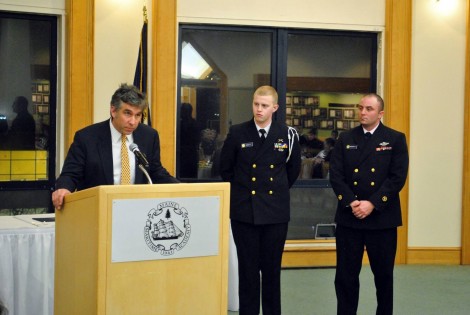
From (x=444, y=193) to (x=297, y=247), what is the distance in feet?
5.34

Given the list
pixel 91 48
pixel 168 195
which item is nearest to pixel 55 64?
pixel 91 48

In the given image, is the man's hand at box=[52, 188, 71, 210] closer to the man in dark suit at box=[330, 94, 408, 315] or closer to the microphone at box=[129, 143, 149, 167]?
the microphone at box=[129, 143, 149, 167]

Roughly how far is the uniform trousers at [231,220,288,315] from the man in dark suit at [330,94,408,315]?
452 mm

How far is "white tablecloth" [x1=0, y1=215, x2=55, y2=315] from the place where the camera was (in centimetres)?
482

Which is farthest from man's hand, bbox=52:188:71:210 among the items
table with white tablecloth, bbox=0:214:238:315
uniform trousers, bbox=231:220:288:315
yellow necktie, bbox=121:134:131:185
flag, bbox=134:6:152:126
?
flag, bbox=134:6:152:126

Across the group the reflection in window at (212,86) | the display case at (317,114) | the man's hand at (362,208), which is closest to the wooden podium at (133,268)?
the man's hand at (362,208)

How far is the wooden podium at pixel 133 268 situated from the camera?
3.01 m

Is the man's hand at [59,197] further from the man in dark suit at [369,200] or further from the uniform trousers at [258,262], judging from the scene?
the man in dark suit at [369,200]

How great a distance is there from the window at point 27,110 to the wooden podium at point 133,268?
13.2 ft

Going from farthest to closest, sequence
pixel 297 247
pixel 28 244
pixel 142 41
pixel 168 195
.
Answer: pixel 297 247 < pixel 142 41 < pixel 28 244 < pixel 168 195

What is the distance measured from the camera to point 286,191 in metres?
4.90

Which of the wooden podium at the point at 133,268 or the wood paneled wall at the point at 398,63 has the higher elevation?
the wood paneled wall at the point at 398,63

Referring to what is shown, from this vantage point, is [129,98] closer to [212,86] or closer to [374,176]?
[374,176]

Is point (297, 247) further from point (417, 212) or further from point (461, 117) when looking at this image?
point (461, 117)
